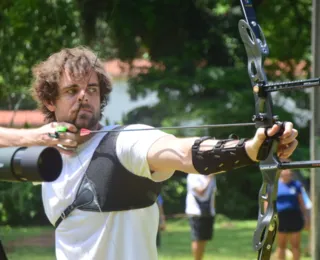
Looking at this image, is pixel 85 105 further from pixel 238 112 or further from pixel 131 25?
pixel 238 112

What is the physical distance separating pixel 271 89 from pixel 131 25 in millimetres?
7721

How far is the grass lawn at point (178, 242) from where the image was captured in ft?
29.4

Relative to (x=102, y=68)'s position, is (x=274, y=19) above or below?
above

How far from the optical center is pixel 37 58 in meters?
8.38

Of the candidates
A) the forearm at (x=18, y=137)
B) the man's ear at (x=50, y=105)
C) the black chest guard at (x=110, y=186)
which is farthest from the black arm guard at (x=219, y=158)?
the man's ear at (x=50, y=105)

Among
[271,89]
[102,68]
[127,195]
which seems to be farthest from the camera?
[102,68]

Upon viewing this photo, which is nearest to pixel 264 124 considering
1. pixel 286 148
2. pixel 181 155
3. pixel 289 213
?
pixel 286 148

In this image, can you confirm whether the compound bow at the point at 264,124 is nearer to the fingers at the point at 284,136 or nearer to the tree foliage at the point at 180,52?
the fingers at the point at 284,136

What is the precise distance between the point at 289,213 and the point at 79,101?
5145mm

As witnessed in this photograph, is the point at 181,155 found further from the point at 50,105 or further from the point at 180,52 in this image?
the point at 180,52

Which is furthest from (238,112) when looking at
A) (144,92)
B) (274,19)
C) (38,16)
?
(38,16)

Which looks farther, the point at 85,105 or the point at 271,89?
the point at 85,105

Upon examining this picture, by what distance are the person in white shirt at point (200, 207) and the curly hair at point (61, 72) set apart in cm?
497

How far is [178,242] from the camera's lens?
489 inches
